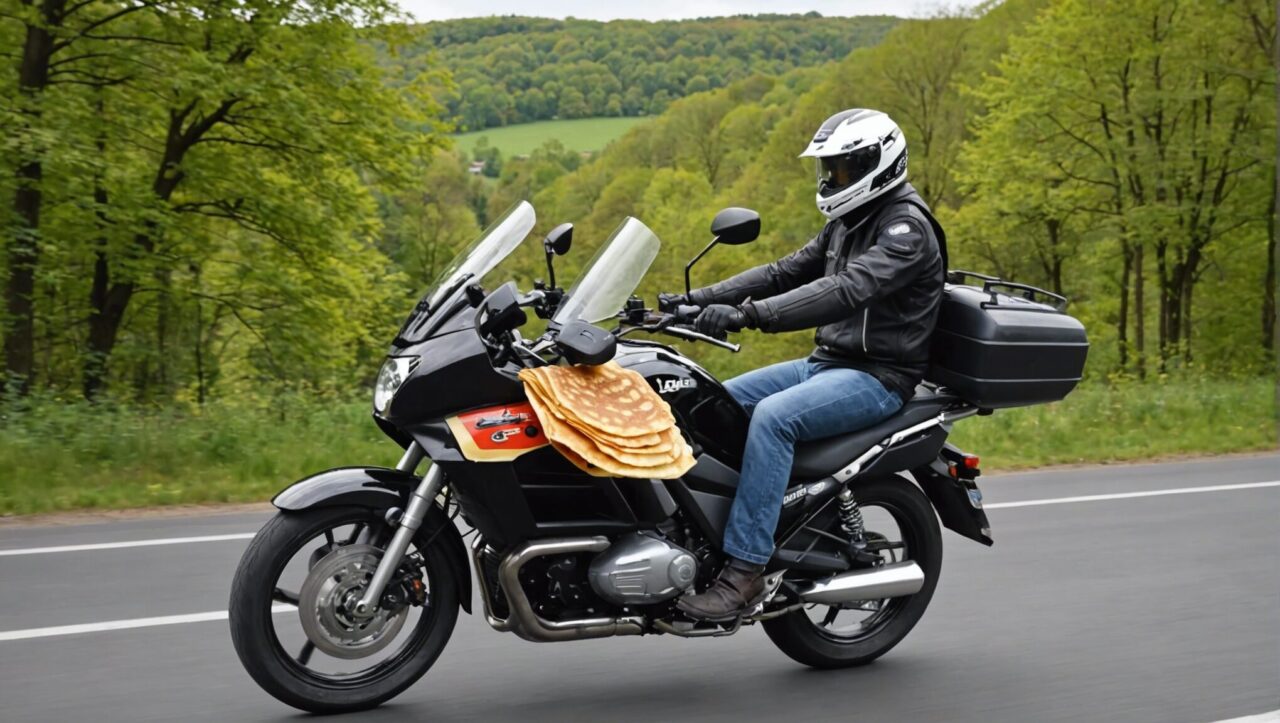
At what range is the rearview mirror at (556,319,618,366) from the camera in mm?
3852

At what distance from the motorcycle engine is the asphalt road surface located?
423mm

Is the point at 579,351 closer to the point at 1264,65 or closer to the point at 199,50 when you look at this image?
the point at 199,50

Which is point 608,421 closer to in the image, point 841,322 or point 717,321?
point 717,321

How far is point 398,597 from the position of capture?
13.2 ft

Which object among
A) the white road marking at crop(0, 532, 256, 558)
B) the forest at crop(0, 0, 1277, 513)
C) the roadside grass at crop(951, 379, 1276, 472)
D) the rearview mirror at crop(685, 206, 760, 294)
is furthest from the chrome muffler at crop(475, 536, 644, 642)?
the roadside grass at crop(951, 379, 1276, 472)

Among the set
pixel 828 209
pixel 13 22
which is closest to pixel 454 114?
pixel 13 22

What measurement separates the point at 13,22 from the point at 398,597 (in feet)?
45.9

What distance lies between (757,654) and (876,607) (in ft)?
1.63

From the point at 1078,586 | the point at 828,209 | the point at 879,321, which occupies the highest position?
the point at 828,209

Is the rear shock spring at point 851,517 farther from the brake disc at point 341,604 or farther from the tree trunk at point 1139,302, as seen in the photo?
the tree trunk at point 1139,302

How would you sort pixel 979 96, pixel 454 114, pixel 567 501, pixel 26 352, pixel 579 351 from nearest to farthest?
pixel 579 351 < pixel 567 501 < pixel 26 352 < pixel 454 114 < pixel 979 96

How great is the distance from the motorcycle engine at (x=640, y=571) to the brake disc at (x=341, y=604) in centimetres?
68

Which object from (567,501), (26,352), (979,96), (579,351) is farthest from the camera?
(979,96)

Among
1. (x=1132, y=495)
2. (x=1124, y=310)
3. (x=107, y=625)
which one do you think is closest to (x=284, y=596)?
(x=107, y=625)
